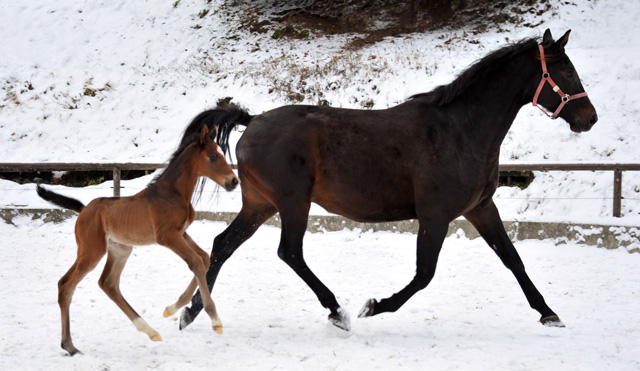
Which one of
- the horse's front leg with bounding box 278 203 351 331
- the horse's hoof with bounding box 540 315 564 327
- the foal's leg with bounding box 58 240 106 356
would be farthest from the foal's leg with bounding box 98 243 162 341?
the horse's hoof with bounding box 540 315 564 327

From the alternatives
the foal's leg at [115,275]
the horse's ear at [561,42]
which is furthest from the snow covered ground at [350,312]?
the horse's ear at [561,42]

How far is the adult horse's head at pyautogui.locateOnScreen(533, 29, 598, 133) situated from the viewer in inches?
191

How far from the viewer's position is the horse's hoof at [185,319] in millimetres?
4764

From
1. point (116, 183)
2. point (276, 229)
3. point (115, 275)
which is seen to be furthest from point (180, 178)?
point (116, 183)

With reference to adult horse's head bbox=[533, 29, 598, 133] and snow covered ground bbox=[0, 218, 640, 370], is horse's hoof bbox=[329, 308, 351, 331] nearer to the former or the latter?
snow covered ground bbox=[0, 218, 640, 370]

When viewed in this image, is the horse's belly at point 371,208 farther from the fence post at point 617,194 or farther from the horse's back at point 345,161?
the fence post at point 617,194

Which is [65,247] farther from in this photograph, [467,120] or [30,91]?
[30,91]

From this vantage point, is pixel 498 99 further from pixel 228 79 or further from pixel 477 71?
pixel 228 79

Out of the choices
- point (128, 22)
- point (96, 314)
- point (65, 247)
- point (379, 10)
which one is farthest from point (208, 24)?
point (96, 314)

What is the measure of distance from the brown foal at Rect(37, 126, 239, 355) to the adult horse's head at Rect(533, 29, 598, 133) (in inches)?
→ 98.4

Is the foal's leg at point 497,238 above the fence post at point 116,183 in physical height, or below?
above

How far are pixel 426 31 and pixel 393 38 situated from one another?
82 cm

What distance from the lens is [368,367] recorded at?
3.80 metres

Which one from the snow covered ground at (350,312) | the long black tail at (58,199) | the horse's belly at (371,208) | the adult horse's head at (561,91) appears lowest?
the snow covered ground at (350,312)
